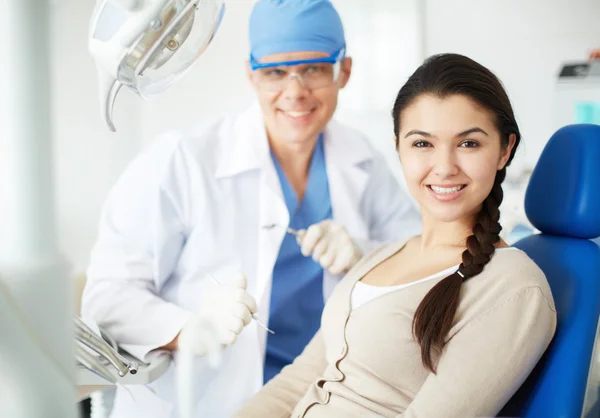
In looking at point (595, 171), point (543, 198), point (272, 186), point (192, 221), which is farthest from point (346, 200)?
point (595, 171)

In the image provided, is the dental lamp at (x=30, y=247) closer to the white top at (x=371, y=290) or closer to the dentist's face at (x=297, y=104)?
the white top at (x=371, y=290)

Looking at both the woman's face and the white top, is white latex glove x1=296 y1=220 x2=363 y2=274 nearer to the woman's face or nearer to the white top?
the white top

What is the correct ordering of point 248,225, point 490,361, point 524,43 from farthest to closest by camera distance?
1. point 524,43
2. point 248,225
3. point 490,361

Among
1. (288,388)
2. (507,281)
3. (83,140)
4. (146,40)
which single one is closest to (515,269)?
(507,281)

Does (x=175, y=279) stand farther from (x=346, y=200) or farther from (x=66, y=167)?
(x=66, y=167)

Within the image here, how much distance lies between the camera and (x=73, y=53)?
1.95 metres

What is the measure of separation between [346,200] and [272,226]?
0.22 meters

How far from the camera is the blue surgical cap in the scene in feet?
4.77

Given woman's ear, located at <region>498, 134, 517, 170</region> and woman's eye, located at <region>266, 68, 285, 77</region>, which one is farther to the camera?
woman's eye, located at <region>266, 68, 285, 77</region>

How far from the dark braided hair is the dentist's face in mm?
338

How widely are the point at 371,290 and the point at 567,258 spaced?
35 centimetres

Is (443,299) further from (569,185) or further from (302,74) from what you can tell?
(302,74)

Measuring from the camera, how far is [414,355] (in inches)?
42.4

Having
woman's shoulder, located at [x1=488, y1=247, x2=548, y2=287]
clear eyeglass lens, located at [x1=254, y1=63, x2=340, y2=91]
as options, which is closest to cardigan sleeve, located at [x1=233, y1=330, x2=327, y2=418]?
woman's shoulder, located at [x1=488, y1=247, x2=548, y2=287]
